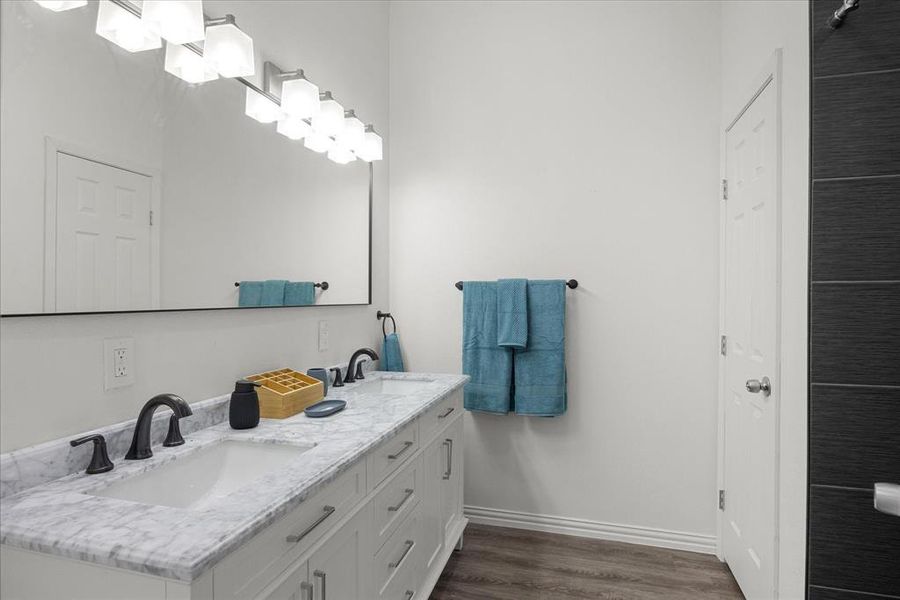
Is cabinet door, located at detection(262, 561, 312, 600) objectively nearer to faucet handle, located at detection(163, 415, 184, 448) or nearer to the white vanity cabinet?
the white vanity cabinet

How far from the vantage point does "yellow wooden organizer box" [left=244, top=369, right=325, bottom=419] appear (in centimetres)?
155

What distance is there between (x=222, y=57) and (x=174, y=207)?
477mm

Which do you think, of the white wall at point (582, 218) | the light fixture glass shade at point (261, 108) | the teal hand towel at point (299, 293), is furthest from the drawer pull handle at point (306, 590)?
the white wall at point (582, 218)

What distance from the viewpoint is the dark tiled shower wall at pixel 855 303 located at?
1311mm

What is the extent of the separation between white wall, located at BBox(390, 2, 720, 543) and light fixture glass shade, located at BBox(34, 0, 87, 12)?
1.80 meters

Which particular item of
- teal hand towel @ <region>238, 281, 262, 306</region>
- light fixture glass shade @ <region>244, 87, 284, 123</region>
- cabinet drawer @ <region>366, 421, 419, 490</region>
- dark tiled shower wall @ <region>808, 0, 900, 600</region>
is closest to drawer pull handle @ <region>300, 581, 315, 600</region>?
cabinet drawer @ <region>366, 421, 419, 490</region>

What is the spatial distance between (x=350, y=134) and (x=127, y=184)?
1128 millimetres

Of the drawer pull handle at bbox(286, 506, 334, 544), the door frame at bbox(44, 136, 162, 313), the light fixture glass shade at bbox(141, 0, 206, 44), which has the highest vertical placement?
the light fixture glass shade at bbox(141, 0, 206, 44)

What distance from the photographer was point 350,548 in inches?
50.1

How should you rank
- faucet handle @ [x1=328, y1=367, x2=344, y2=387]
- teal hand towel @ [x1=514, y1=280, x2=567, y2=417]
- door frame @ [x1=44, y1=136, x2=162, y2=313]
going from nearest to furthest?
door frame @ [x1=44, y1=136, x2=162, y2=313] → faucet handle @ [x1=328, y1=367, x2=344, y2=387] → teal hand towel @ [x1=514, y1=280, x2=567, y2=417]

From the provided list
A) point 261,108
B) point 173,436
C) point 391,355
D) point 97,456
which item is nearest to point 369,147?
point 261,108

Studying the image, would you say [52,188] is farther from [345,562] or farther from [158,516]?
[345,562]

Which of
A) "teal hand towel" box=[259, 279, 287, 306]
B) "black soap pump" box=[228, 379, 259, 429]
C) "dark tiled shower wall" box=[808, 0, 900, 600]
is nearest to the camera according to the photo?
"dark tiled shower wall" box=[808, 0, 900, 600]

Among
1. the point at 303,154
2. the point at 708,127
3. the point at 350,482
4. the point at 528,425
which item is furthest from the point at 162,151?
the point at 708,127
